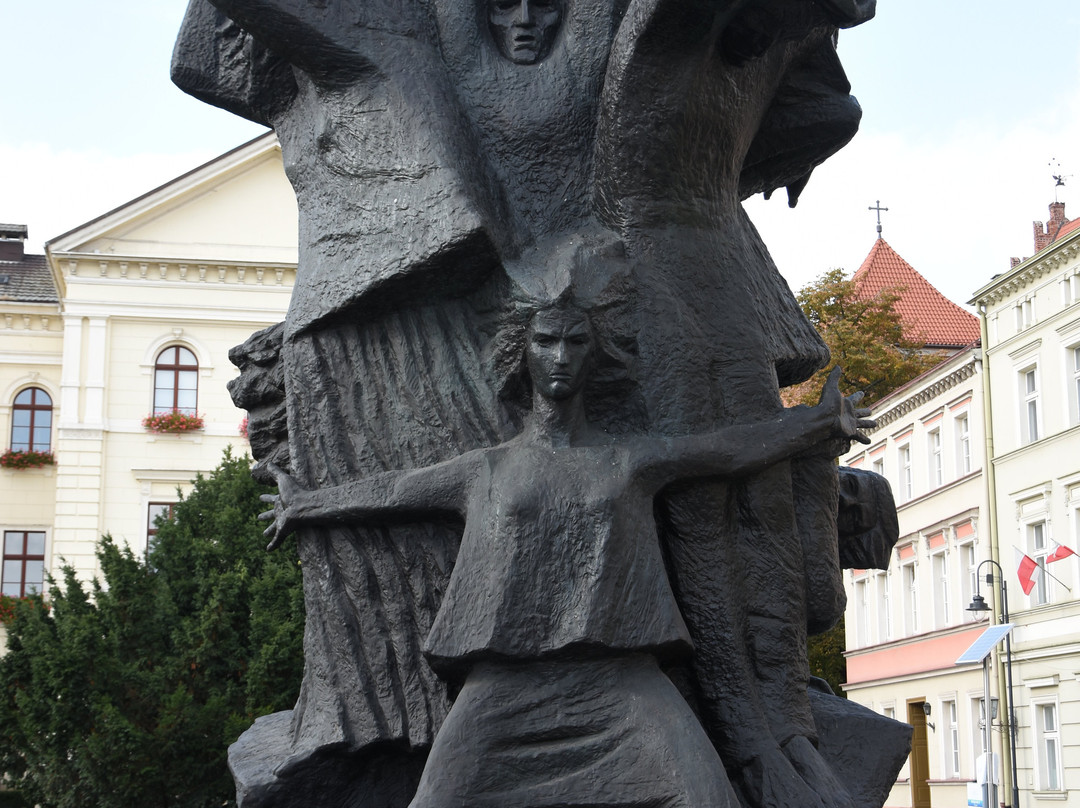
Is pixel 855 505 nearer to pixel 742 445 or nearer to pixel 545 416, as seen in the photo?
pixel 742 445

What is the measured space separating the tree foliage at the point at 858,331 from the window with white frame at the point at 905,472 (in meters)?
3.67

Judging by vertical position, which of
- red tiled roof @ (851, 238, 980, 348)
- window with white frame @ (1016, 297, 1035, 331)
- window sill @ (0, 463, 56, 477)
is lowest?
window sill @ (0, 463, 56, 477)

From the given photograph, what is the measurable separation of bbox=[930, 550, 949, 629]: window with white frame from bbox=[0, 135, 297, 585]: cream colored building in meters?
16.2

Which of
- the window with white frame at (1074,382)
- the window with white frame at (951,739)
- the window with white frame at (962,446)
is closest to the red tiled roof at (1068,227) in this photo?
the window with white frame at (1074,382)

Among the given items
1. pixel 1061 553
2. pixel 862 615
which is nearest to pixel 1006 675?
pixel 1061 553

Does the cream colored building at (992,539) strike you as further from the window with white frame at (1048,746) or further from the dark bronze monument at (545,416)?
the dark bronze monument at (545,416)

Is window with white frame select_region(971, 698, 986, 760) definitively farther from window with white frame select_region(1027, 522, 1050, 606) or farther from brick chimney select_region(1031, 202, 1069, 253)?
brick chimney select_region(1031, 202, 1069, 253)

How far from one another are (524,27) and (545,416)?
46.1 inches

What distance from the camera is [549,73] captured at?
402cm

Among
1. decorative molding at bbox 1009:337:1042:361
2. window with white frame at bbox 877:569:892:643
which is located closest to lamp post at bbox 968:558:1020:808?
decorative molding at bbox 1009:337:1042:361

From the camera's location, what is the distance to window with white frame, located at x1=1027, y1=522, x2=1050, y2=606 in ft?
97.7

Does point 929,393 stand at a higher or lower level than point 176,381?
higher

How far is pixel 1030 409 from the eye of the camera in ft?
102

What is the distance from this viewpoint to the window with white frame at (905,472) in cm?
3650
